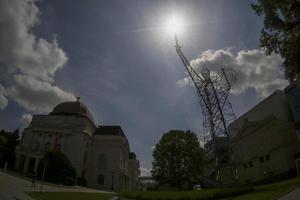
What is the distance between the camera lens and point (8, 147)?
64.5 m

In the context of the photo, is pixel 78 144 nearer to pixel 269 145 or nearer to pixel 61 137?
pixel 61 137

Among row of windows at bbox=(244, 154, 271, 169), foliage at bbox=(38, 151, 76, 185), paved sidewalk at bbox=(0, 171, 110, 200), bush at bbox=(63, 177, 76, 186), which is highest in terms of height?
row of windows at bbox=(244, 154, 271, 169)

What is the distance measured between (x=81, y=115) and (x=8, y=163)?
24780mm

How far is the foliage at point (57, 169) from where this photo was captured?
50344 millimetres

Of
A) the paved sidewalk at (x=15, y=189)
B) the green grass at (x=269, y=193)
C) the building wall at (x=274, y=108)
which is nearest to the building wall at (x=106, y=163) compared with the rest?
the paved sidewalk at (x=15, y=189)

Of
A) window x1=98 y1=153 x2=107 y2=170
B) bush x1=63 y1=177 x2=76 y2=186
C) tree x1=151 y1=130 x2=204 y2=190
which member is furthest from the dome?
tree x1=151 y1=130 x2=204 y2=190

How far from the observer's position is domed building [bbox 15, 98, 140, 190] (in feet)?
229

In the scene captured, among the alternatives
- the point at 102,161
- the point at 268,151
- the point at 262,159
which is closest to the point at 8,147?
the point at 102,161

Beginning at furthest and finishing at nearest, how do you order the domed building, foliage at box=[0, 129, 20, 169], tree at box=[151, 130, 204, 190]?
1. the domed building
2. foliage at box=[0, 129, 20, 169]
3. tree at box=[151, 130, 204, 190]

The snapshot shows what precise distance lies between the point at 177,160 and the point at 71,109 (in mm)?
47100

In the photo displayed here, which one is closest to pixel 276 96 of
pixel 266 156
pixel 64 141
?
pixel 266 156

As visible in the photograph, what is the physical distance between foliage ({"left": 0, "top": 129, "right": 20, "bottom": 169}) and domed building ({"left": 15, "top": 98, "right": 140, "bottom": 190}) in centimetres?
187

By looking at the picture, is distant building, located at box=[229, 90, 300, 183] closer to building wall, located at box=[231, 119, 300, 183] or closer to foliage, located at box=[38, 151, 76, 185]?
building wall, located at box=[231, 119, 300, 183]

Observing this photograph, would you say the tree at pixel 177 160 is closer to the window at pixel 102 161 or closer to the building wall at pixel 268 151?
the building wall at pixel 268 151
